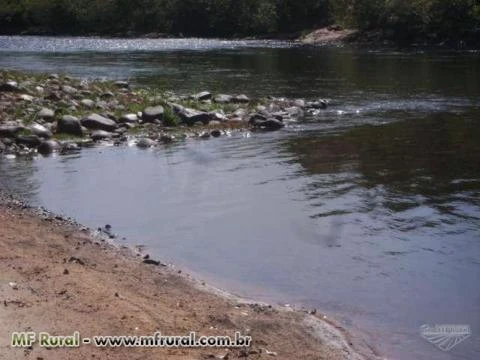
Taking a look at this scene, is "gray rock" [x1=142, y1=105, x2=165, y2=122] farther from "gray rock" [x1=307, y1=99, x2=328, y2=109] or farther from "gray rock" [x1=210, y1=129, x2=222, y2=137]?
"gray rock" [x1=307, y1=99, x2=328, y2=109]

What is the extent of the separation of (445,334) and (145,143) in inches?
500

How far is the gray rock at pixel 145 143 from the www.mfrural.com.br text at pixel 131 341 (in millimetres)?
12362

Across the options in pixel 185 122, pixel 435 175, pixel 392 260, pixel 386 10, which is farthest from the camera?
pixel 386 10

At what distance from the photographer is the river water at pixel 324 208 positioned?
8.99 metres

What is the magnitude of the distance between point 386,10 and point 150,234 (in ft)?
237

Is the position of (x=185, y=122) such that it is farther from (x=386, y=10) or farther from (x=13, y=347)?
(x=386, y=10)

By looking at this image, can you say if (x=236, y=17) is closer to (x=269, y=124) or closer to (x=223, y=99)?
(x=223, y=99)

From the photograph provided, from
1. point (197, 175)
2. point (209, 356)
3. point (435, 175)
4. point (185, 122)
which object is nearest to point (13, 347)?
point (209, 356)

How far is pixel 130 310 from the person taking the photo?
763cm

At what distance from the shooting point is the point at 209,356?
671 centimetres

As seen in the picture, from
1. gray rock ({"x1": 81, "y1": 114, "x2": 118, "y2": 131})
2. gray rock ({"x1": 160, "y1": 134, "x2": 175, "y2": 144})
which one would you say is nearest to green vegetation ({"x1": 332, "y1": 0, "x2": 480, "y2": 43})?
gray rock ({"x1": 160, "y1": 134, "x2": 175, "y2": 144})

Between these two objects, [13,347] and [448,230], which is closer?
[13,347]

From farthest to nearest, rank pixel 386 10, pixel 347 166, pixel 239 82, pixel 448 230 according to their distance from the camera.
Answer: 1. pixel 386 10
2. pixel 239 82
3. pixel 347 166
4. pixel 448 230

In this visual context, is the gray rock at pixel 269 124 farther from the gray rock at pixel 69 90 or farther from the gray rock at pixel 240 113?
the gray rock at pixel 69 90
